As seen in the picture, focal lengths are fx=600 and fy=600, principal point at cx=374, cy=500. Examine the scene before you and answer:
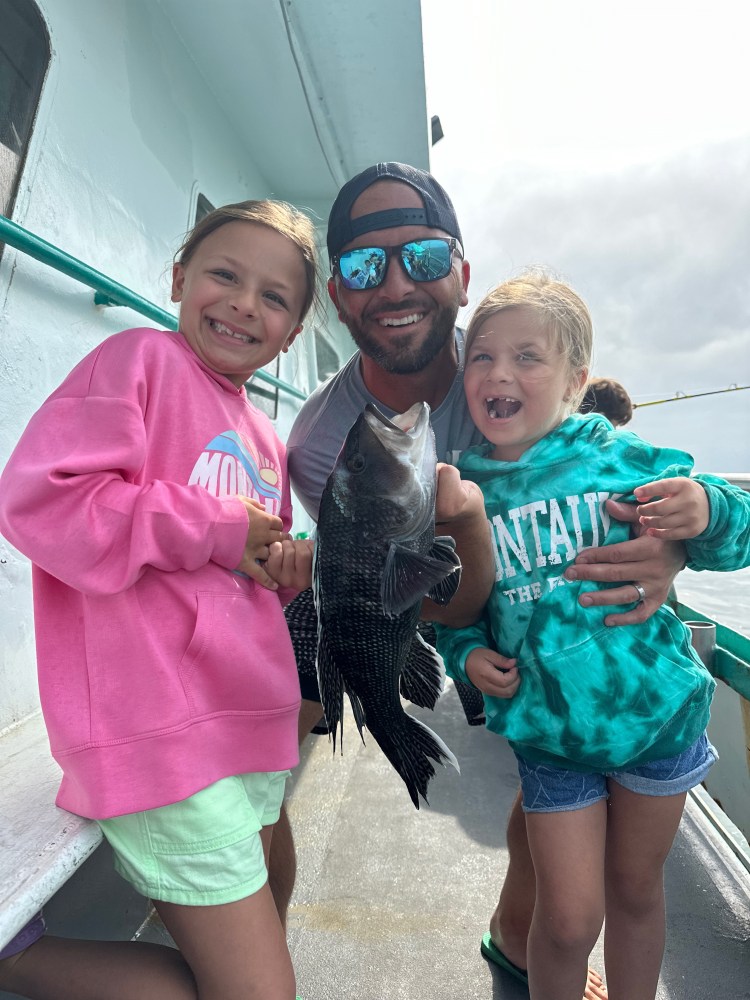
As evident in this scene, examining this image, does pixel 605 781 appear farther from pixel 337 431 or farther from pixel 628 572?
pixel 337 431

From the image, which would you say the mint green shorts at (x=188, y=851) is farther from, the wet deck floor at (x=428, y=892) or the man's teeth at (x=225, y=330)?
A: the man's teeth at (x=225, y=330)

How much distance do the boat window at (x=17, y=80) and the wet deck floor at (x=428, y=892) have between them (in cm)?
304

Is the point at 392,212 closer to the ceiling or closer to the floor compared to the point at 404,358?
closer to the ceiling

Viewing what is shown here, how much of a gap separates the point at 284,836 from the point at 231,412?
5.15 ft

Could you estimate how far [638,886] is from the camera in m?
1.78

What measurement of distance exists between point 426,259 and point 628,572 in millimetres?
1386

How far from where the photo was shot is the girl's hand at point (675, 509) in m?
1.73

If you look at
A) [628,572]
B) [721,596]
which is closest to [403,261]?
[628,572]

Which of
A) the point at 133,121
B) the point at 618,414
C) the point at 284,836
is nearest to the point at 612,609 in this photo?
the point at 284,836

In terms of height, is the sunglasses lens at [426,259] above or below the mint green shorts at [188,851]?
above

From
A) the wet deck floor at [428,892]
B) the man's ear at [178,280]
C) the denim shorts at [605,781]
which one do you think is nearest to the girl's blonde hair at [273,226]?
the man's ear at [178,280]

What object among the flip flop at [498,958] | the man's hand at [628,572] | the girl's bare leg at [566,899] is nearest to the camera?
the girl's bare leg at [566,899]

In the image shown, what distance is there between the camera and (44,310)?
2436 mm

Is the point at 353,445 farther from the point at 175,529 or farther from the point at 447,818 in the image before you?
the point at 447,818
